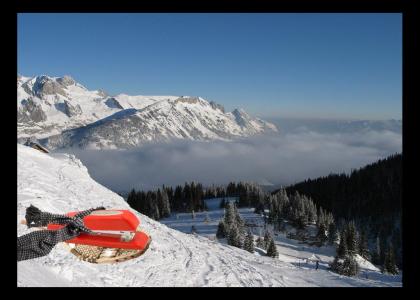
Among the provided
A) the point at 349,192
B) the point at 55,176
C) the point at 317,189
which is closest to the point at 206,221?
the point at 317,189

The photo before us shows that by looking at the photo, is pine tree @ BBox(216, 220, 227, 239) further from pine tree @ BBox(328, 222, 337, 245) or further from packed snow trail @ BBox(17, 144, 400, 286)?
packed snow trail @ BBox(17, 144, 400, 286)

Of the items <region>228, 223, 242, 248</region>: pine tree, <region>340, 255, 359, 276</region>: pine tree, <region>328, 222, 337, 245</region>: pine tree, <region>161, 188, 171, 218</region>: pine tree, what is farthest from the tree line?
<region>228, 223, 242, 248</region>: pine tree

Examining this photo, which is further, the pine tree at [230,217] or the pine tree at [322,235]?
the pine tree at [322,235]

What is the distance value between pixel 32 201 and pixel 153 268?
536 cm

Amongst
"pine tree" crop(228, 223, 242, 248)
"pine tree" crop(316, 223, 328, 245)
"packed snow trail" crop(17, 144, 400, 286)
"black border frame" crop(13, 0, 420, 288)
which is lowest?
"pine tree" crop(316, 223, 328, 245)

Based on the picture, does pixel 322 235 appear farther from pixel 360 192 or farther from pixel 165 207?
pixel 360 192

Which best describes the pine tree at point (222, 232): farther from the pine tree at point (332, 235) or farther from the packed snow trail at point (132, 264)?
the packed snow trail at point (132, 264)

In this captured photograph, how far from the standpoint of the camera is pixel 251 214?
129750 millimetres

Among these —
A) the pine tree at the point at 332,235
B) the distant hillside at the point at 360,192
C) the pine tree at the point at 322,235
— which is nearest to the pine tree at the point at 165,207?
the pine tree at the point at 322,235

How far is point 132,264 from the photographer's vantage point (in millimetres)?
10906

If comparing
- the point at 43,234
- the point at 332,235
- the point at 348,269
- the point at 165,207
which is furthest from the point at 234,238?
the point at 43,234

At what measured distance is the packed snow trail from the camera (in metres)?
9.59

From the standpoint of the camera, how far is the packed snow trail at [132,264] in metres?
9.59
